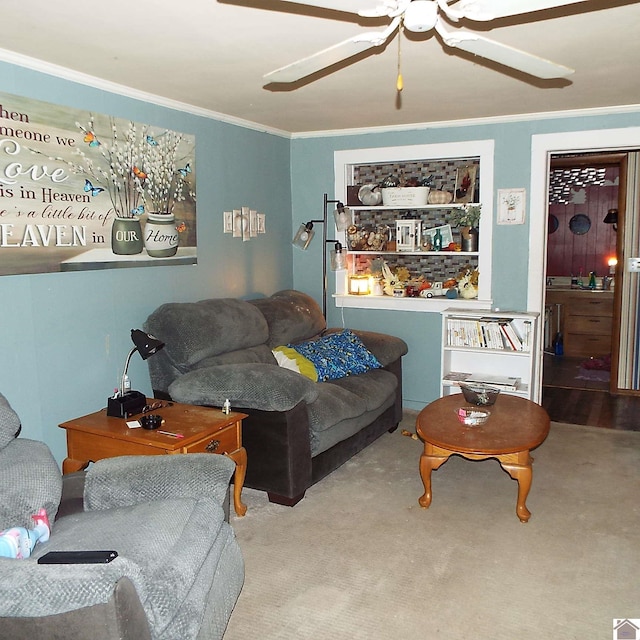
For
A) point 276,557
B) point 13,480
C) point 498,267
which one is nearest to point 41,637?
point 13,480

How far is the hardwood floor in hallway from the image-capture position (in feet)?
15.3

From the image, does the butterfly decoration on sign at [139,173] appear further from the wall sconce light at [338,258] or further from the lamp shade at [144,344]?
the wall sconce light at [338,258]

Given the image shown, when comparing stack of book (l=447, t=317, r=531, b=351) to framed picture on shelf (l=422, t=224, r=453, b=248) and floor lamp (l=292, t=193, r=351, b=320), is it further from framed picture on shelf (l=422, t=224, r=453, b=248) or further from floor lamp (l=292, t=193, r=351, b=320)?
floor lamp (l=292, t=193, r=351, b=320)

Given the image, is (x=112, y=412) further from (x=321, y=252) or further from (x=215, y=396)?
(x=321, y=252)

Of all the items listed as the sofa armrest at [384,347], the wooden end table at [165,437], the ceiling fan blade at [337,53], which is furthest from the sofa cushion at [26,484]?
the sofa armrest at [384,347]

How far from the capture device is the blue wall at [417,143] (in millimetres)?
4395

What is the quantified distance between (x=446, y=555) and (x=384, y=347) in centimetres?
181

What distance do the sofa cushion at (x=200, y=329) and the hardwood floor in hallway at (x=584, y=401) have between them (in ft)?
8.36

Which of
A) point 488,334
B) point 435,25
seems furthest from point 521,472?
point 435,25

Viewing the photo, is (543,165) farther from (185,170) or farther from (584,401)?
(185,170)

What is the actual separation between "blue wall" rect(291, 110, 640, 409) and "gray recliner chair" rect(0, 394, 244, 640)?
9.22 feet

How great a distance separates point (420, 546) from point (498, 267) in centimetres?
244

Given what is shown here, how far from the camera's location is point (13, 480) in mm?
2088

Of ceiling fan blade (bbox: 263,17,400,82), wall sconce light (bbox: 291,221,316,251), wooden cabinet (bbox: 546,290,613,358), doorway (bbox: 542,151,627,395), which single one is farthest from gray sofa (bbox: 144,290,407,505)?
wooden cabinet (bbox: 546,290,613,358)
